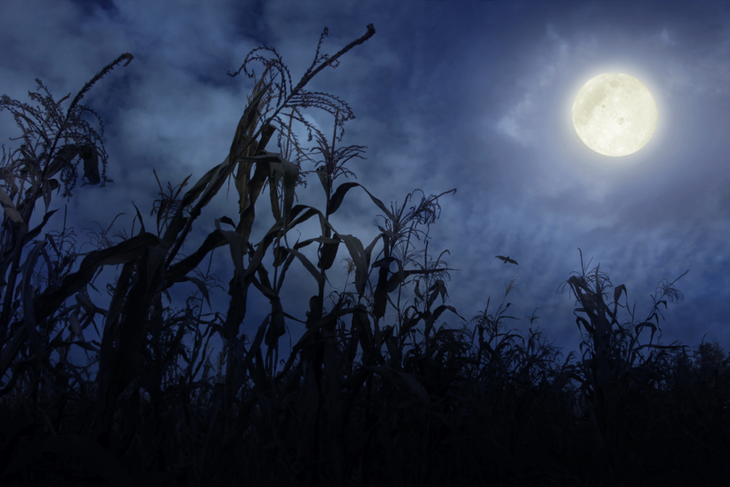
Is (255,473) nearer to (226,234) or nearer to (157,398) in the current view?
(157,398)

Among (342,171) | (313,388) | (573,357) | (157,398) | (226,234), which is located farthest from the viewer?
(573,357)

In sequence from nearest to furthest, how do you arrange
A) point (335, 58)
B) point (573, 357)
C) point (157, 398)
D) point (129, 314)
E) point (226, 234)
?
point (129, 314) < point (226, 234) < point (335, 58) < point (157, 398) < point (573, 357)

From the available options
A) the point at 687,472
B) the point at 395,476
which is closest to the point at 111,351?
the point at 395,476

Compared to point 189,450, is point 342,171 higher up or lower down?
higher up

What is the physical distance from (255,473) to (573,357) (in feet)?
8.44

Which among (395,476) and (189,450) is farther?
(189,450)

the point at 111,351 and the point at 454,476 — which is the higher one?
the point at 111,351

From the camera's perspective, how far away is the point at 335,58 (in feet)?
5.76

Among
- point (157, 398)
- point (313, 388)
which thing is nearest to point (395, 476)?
point (313, 388)

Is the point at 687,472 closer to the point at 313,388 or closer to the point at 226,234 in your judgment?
the point at 313,388

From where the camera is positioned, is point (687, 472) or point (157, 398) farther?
point (687, 472)

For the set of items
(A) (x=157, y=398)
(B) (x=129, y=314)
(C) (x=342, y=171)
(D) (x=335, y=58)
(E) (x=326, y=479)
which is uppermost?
(D) (x=335, y=58)

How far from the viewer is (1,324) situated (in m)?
2.19

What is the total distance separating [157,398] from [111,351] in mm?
681
